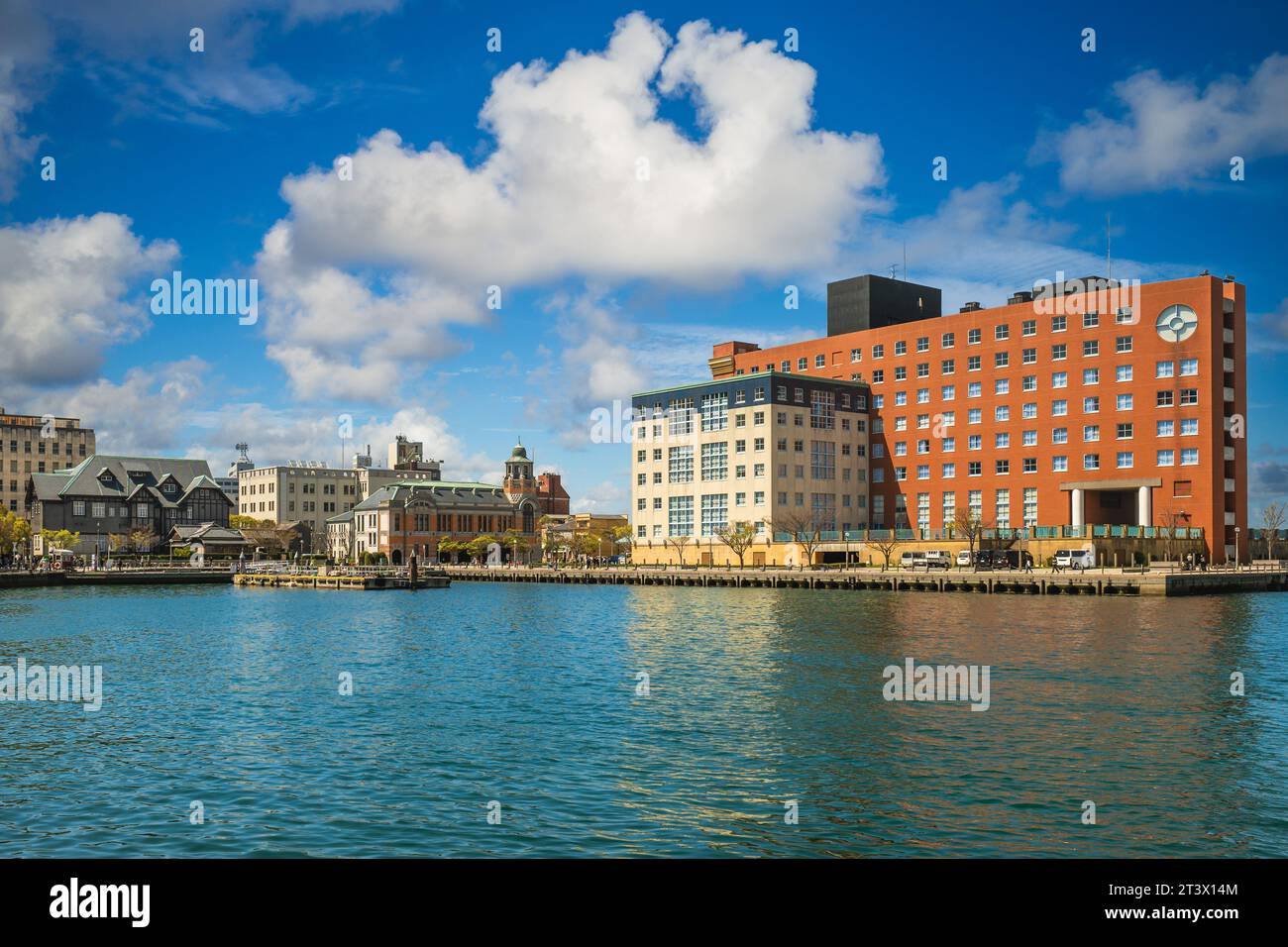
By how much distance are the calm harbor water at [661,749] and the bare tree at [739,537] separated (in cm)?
7837

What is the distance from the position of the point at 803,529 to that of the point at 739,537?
8.58 metres

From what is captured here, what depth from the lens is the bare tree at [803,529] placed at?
14050 cm

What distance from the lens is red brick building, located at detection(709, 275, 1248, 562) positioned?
384 ft

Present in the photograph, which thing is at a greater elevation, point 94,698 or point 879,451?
point 879,451

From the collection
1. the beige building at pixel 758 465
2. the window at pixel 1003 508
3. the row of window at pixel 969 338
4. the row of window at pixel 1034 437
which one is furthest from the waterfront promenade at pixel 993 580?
the row of window at pixel 969 338

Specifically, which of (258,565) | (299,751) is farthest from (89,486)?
(299,751)

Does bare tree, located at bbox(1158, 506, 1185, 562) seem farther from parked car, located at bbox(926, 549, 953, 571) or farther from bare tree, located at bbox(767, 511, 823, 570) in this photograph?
bare tree, located at bbox(767, 511, 823, 570)

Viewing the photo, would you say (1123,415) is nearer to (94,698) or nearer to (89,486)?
(94,698)

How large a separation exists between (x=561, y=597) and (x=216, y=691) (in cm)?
7527

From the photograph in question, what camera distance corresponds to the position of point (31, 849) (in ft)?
67.9

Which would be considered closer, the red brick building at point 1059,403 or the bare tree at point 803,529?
the red brick building at point 1059,403

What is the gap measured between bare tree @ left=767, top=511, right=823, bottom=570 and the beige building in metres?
0.19

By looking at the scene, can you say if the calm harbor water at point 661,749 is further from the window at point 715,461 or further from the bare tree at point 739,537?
the window at point 715,461

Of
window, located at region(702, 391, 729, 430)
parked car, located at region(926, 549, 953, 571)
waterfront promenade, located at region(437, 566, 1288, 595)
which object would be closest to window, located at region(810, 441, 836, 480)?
window, located at region(702, 391, 729, 430)
